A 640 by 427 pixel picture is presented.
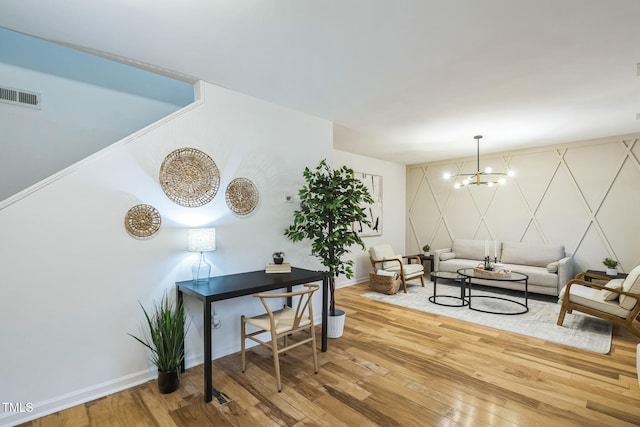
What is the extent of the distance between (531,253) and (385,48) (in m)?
4.97

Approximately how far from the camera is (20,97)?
254 cm

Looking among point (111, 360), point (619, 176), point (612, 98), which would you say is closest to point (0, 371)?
point (111, 360)

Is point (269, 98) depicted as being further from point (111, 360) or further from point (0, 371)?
point (0, 371)

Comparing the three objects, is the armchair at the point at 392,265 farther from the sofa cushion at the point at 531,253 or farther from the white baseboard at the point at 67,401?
the white baseboard at the point at 67,401

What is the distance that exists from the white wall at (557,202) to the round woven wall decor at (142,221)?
600 cm

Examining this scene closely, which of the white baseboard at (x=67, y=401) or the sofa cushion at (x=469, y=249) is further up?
the sofa cushion at (x=469, y=249)

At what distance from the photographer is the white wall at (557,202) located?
185 inches

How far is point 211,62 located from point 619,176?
243 inches

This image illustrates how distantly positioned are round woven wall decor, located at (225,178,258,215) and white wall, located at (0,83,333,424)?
68 mm

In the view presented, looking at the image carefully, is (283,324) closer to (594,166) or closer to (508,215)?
(508,215)

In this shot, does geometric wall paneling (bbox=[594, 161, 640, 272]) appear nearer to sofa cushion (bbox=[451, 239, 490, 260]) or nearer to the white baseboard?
sofa cushion (bbox=[451, 239, 490, 260])

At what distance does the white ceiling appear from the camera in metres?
1.85

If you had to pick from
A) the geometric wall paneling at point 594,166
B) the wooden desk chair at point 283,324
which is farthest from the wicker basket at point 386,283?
the geometric wall paneling at point 594,166

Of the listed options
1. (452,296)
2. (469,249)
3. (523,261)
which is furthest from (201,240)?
(523,261)
